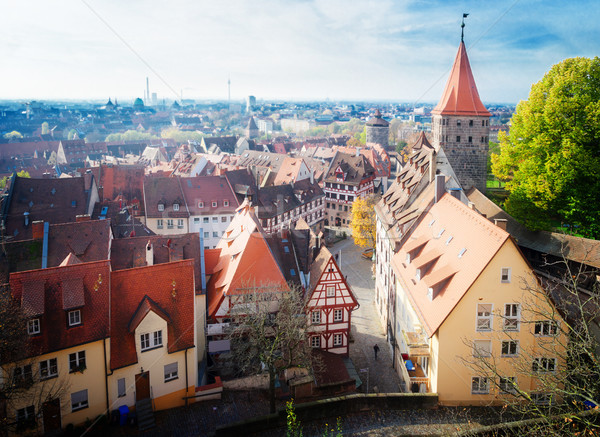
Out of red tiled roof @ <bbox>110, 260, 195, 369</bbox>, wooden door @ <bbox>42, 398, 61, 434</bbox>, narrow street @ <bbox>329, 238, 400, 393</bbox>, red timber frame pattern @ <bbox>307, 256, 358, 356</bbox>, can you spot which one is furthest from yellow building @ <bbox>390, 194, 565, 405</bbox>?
wooden door @ <bbox>42, 398, 61, 434</bbox>

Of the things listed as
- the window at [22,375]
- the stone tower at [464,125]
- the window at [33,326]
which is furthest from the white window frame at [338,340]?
the stone tower at [464,125]

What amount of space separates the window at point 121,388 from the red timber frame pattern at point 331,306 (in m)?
10.7

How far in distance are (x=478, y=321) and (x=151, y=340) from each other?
1381 centimetres

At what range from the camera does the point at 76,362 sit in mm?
18484

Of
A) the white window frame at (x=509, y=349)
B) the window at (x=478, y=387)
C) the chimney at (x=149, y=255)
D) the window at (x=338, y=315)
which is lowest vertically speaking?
the window at (x=478, y=387)

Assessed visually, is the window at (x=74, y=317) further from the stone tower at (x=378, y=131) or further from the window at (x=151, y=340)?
the stone tower at (x=378, y=131)

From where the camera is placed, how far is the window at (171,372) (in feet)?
66.9

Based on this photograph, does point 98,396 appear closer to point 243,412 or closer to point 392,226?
point 243,412

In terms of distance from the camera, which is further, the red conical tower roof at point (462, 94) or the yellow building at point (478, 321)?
the red conical tower roof at point (462, 94)

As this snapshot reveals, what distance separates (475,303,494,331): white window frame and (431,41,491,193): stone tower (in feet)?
70.6

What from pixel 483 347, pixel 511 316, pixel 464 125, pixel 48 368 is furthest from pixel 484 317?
pixel 464 125

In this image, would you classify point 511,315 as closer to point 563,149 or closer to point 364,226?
point 563,149

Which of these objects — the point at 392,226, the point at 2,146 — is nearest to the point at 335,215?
the point at 392,226

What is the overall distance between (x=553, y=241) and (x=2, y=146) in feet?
380
